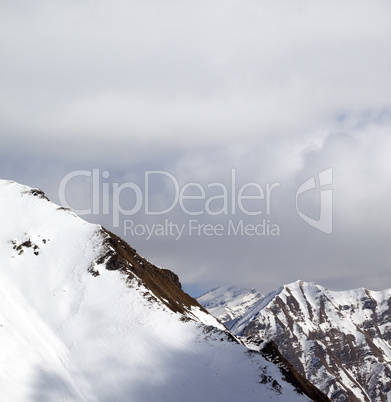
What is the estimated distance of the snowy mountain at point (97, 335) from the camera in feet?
416

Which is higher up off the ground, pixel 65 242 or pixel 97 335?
pixel 65 242

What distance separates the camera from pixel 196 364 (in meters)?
135

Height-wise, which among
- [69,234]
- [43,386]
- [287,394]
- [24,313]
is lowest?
[287,394]

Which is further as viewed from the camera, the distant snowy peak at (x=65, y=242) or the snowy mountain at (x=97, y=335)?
the distant snowy peak at (x=65, y=242)

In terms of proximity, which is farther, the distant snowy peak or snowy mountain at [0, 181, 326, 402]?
the distant snowy peak

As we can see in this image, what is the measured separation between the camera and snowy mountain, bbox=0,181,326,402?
4998 inches

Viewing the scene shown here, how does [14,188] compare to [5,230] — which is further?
[14,188]

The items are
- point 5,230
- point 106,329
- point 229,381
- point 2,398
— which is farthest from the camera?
point 5,230

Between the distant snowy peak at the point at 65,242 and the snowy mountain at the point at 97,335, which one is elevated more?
the distant snowy peak at the point at 65,242

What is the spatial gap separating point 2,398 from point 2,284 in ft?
134

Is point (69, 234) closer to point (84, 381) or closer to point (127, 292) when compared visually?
point (127, 292)

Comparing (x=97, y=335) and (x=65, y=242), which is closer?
(x=97, y=335)

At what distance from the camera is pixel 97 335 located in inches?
5522

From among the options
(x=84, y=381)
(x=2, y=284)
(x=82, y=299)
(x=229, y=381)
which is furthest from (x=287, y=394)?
(x=2, y=284)
